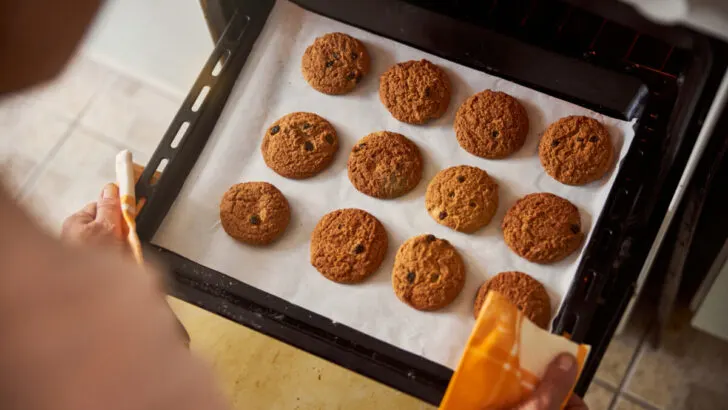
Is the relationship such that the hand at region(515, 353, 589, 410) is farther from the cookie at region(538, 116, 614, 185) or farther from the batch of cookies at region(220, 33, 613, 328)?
the cookie at region(538, 116, 614, 185)

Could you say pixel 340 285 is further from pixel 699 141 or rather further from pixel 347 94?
pixel 699 141

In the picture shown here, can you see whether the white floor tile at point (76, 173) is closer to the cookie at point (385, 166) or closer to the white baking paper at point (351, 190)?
the white baking paper at point (351, 190)

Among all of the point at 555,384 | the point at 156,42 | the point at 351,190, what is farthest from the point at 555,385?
the point at 156,42

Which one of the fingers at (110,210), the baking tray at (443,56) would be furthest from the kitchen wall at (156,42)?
the fingers at (110,210)

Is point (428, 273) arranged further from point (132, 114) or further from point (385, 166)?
point (132, 114)

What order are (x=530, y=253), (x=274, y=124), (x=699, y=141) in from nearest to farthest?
1. (x=699, y=141)
2. (x=530, y=253)
3. (x=274, y=124)

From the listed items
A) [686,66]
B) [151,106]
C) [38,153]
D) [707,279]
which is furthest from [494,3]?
[38,153]

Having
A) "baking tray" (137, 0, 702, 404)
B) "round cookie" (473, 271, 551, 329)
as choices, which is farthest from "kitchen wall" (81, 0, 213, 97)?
"round cookie" (473, 271, 551, 329)
